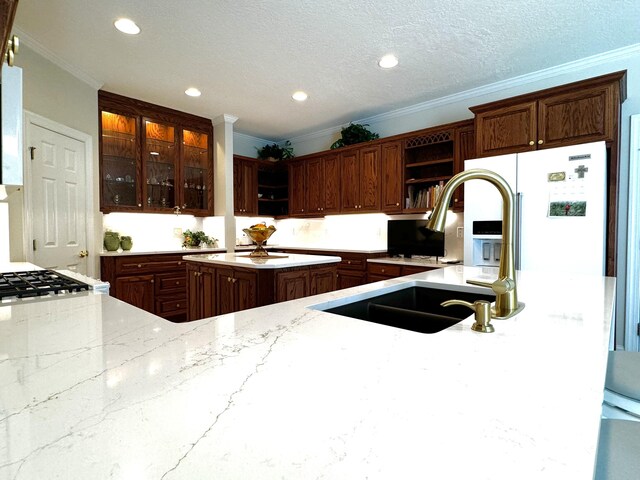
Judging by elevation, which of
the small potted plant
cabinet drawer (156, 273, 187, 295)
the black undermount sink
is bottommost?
cabinet drawer (156, 273, 187, 295)

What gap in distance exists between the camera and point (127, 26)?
2.66 metres

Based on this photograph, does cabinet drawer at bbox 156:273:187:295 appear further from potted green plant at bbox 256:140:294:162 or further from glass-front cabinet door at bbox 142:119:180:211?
potted green plant at bbox 256:140:294:162

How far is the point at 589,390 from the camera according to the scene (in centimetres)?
53

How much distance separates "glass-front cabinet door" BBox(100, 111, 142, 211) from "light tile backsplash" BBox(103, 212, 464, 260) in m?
0.27

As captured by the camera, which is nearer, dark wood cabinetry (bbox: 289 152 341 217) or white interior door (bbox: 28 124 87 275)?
white interior door (bbox: 28 124 87 275)

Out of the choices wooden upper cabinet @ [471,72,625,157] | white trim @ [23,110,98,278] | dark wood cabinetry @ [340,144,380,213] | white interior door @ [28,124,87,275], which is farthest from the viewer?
dark wood cabinetry @ [340,144,380,213]

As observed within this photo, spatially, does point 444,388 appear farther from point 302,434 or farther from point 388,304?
point 388,304

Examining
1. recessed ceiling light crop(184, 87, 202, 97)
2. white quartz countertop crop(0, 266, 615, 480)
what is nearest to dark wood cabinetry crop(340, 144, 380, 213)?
recessed ceiling light crop(184, 87, 202, 97)

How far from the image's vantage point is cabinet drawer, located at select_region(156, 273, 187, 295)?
4078 millimetres

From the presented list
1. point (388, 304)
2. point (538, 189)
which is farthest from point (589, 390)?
point (538, 189)

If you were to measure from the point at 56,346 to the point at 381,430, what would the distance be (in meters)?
0.71

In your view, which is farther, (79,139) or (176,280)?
(176,280)

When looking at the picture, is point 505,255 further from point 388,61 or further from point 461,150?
point 461,150

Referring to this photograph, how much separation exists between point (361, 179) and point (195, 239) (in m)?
2.51
